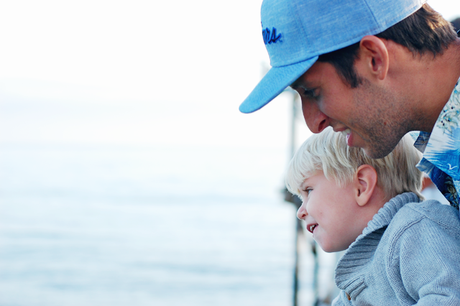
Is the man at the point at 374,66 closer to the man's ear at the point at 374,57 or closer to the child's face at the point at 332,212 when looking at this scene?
the man's ear at the point at 374,57

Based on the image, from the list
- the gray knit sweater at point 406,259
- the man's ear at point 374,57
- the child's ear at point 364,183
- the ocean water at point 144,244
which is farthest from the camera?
the ocean water at point 144,244

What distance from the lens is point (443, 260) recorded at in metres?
1.27

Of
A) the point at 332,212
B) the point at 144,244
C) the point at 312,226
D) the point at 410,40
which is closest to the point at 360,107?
the point at 410,40

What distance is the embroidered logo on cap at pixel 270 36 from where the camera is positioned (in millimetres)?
1481

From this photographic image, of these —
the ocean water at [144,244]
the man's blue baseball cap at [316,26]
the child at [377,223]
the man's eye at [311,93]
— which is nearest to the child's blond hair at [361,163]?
the child at [377,223]

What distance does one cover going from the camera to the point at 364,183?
1765 mm

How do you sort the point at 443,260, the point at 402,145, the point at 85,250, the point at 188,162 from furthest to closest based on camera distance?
1. the point at 188,162
2. the point at 85,250
3. the point at 402,145
4. the point at 443,260

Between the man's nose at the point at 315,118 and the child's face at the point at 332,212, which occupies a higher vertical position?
the man's nose at the point at 315,118

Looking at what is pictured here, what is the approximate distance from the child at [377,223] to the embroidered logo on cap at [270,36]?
48 centimetres

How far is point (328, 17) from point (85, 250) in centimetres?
2178

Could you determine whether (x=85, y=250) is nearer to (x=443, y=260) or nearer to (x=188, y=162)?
(x=443, y=260)

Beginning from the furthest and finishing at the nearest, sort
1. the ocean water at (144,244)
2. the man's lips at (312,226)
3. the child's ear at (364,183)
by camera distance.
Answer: the ocean water at (144,244), the man's lips at (312,226), the child's ear at (364,183)

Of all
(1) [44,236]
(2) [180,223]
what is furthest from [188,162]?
(1) [44,236]

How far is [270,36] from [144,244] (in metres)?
22.2
